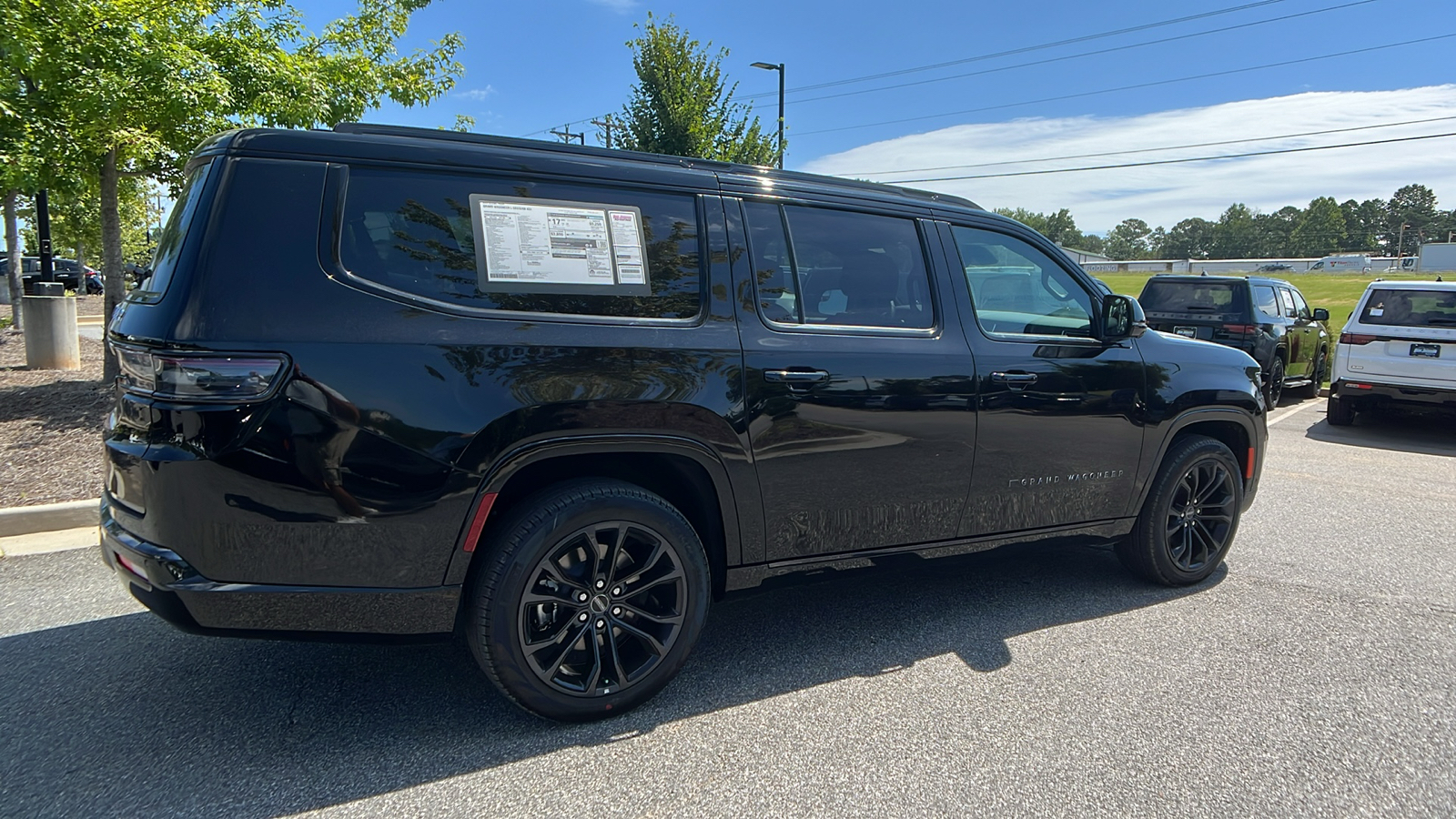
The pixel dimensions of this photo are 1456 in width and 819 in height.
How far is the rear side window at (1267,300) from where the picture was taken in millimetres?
11242

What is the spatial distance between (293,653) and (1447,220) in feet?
514

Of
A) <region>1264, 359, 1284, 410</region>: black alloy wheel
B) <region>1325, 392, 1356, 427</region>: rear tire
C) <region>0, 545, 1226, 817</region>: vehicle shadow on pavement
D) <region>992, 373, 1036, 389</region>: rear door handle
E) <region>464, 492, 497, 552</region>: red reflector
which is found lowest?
<region>0, 545, 1226, 817</region>: vehicle shadow on pavement

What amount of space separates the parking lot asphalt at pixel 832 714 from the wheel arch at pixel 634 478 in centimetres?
34

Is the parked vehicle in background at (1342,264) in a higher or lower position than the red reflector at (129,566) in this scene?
higher

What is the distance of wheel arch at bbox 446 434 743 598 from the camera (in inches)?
108

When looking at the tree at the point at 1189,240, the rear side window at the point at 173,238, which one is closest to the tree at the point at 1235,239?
the tree at the point at 1189,240

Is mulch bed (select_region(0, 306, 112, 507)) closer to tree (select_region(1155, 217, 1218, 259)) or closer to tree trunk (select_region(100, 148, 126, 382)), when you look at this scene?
tree trunk (select_region(100, 148, 126, 382))

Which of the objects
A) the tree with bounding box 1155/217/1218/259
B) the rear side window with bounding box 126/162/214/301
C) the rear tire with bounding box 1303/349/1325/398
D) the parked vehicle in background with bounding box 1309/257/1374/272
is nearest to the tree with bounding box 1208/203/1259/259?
the tree with bounding box 1155/217/1218/259

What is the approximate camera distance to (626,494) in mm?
2949

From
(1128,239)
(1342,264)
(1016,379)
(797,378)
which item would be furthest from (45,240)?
(1128,239)

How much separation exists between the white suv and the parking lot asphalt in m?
6.39

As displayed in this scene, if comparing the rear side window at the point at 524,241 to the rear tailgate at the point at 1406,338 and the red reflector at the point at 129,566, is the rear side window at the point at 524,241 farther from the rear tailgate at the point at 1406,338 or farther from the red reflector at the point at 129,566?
the rear tailgate at the point at 1406,338

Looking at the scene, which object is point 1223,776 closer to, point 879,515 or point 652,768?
Answer: point 879,515

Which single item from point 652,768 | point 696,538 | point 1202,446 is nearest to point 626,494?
point 696,538
